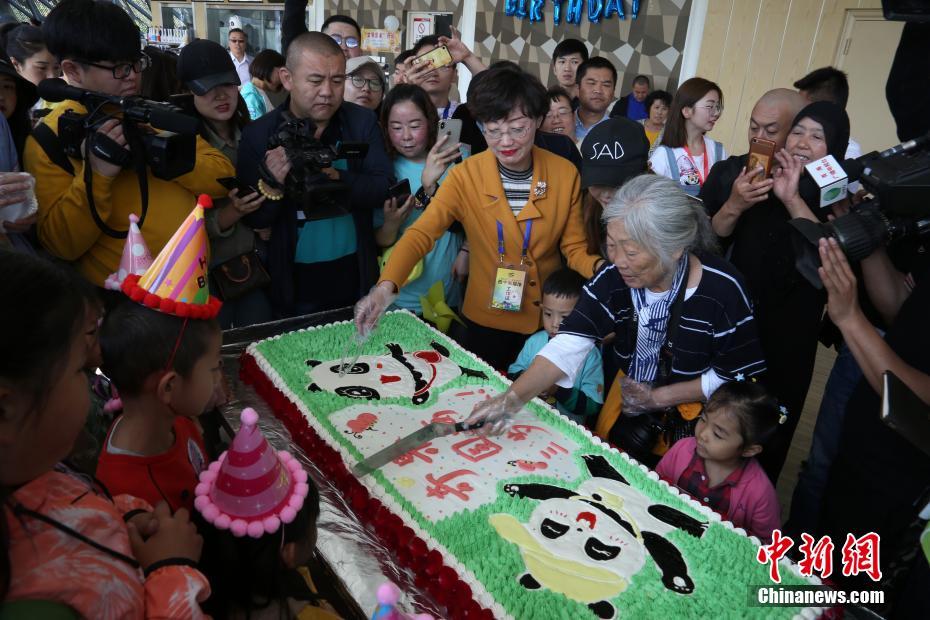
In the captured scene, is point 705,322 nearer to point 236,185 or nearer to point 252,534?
point 252,534

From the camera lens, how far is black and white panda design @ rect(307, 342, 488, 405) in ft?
5.97

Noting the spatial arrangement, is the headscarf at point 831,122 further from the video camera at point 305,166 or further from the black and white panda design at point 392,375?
the video camera at point 305,166

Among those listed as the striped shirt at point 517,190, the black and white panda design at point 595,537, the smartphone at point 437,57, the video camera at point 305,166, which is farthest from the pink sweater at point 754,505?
the smartphone at point 437,57

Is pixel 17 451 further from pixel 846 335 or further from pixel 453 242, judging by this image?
pixel 453 242

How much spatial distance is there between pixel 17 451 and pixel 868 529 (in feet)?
6.06

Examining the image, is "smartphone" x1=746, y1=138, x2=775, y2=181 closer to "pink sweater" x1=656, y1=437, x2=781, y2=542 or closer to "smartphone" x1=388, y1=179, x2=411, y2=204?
"pink sweater" x1=656, y1=437, x2=781, y2=542

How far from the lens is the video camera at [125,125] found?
1761mm

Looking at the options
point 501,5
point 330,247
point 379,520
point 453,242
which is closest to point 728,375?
point 379,520

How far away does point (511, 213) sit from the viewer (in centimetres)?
220

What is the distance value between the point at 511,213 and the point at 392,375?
0.75m

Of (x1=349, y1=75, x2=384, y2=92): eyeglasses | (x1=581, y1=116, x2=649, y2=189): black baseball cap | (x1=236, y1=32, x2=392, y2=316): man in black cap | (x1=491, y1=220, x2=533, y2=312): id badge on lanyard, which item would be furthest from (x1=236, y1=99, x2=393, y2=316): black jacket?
(x1=581, y1=116, x2=649, y2=189): black baseball cap

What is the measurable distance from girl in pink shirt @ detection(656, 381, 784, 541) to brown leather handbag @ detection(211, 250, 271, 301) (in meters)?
1.69

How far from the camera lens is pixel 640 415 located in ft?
6.01

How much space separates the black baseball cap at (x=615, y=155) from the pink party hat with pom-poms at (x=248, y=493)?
1475mm
